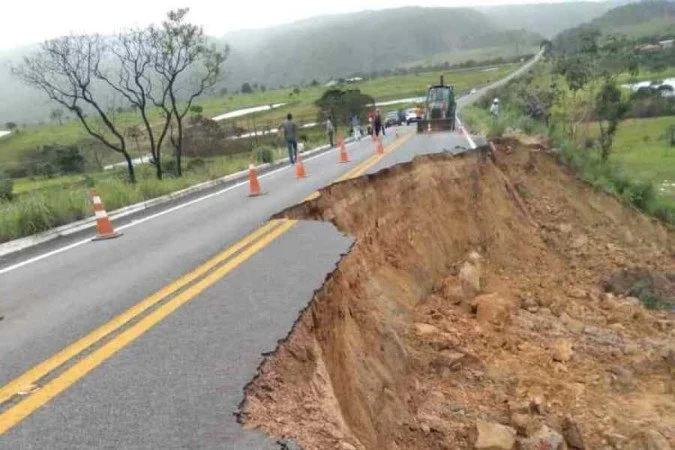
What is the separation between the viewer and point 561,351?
952cm

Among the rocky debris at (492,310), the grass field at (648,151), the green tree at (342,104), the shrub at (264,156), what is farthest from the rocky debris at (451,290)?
the green tree at (342,104)

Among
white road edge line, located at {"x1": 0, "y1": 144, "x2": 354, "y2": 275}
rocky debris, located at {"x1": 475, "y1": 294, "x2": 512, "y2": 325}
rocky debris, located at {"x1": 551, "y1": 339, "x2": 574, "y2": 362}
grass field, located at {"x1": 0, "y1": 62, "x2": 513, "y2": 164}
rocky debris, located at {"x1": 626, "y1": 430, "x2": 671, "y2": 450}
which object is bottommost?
grass field, located at {"x1": 0, "y1": 62, "x2": 513, "y2": 164}

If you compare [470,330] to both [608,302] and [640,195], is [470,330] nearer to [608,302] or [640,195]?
[608,302]

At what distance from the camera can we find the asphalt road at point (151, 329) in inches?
147

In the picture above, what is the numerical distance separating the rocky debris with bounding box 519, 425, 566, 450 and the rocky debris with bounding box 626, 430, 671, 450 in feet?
3.39

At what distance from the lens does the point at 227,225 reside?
10.0 m

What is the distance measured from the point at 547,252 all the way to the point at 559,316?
4139mm

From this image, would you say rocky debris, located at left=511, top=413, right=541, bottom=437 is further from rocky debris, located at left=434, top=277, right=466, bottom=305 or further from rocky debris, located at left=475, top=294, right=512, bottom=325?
rocky debris, located at left=434, top=277, right=466, bottom=305

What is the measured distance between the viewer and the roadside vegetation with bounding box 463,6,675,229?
20.8m

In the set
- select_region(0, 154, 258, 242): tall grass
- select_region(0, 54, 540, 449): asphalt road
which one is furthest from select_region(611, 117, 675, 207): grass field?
select_region(0, 54, 540, 449): asphalt road

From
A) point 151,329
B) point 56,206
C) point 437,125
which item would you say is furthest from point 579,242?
point 437,125

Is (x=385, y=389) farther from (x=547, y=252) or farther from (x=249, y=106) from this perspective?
(x=249, y=106)

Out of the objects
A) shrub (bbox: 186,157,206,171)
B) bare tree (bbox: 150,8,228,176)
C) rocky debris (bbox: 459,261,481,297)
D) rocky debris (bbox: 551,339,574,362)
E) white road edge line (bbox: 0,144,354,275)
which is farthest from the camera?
shrub (bbox: 186,157,206,171)

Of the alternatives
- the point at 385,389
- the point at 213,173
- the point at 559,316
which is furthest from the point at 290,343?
the point at 213,173
